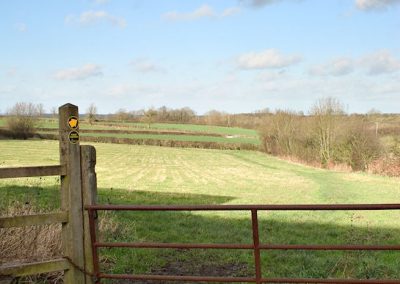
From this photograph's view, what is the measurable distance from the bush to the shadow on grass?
189 ft

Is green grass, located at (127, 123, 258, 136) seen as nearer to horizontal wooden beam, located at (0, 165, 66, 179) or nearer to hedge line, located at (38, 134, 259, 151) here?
hedge line, located at (38, 134, 259, 151)

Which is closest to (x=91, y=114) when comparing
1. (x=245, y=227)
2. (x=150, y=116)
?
(x=150, y=116)

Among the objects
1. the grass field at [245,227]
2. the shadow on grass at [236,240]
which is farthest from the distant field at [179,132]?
the shadow on grass at [236,240]

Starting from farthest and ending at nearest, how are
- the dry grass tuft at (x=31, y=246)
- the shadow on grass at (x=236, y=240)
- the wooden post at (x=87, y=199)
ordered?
the shadow on grass at (x=236, y=240), the dry grass tuft at (x=31, y=246), the wooden post at (x=87, y=199)

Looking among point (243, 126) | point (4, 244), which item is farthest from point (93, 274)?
point (243, 126)

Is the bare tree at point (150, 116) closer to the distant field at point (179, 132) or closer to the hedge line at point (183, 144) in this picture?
the distant field at point (179, 132)

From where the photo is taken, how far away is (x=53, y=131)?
7769 centimetres

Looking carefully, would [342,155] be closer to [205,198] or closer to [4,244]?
[205,198]

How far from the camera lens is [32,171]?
489 cm

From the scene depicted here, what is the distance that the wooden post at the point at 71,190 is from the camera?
503 cm

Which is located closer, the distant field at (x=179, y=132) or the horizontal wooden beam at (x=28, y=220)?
the horizontal wooden beam at (x=28, y=220)

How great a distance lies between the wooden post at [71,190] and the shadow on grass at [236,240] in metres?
3.32

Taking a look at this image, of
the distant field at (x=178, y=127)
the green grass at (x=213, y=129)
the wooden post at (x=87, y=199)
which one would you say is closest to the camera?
the wooden post at (x=87, y=199)

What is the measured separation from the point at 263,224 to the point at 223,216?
1.96 meters
